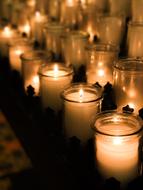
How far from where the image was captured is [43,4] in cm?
186

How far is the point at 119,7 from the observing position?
1312mm

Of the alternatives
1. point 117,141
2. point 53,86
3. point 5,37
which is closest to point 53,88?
point 53,86

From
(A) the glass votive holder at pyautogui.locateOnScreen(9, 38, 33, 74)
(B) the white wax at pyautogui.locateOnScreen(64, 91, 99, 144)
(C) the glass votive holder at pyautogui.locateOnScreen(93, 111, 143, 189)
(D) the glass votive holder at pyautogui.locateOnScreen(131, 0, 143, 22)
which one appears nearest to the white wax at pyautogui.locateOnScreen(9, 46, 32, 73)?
(A) the glass votive holder at pyautogui.locateOnScreen(9, 38, 33, 74)

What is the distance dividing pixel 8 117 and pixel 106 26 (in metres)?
0.47

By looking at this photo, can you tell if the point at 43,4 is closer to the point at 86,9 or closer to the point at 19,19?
the point at 19,19

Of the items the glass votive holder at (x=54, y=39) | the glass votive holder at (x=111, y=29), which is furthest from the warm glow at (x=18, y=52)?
the glass votive holder at (x=111, y=29)

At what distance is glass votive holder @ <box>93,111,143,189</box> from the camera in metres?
0.75

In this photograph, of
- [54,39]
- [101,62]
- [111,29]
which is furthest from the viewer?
[54,39]

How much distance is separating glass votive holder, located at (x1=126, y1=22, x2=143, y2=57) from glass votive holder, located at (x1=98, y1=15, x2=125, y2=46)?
11cm

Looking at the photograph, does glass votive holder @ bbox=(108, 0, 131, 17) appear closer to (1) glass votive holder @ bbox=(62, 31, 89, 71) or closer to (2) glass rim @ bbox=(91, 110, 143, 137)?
(1) glass votive holder @ bbox=(62, 31, 89, 71)

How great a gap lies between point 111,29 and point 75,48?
135 mm

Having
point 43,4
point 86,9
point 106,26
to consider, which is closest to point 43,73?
point 106,26

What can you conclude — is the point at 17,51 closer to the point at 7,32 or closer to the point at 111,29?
the point at 7,32

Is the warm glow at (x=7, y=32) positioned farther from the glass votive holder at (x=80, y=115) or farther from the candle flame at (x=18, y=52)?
the glass votive holder at (x=80, y=115)
